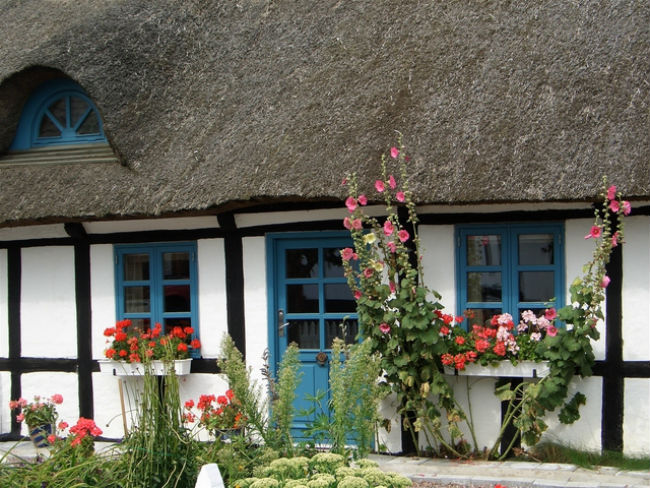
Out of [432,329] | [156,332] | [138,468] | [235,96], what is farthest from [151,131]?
[138,468]

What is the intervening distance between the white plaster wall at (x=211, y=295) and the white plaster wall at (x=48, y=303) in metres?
1.33

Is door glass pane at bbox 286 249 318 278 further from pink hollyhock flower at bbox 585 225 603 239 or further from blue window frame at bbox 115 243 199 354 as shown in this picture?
pink hollyhock flower at bbox 585 225 603 239

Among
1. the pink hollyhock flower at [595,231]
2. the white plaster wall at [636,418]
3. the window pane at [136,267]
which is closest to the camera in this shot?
the pink hollyhock flower at [595,231]

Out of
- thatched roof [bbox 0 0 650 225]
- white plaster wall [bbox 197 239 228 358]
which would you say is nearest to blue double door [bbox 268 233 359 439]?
white plaster wall [bbox 197 239 228 358]

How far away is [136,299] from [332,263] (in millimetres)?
1909

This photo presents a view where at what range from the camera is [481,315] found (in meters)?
7.00

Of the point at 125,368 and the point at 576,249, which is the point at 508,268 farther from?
the point at 125,368

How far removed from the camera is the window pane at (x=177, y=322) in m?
7.96

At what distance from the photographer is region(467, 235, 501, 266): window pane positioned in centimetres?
698

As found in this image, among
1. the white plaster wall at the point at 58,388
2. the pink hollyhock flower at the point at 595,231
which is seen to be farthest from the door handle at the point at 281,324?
the pink hollyhock flower at the point at 595,231

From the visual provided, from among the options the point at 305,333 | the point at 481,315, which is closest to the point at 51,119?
the point at 305,333

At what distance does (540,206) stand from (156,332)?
3.36 m

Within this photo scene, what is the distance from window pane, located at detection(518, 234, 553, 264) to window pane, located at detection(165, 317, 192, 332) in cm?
296

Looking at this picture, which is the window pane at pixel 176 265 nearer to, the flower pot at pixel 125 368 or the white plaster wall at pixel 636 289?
the flower pot at pixel 125 368
